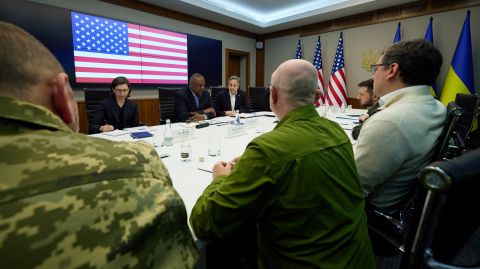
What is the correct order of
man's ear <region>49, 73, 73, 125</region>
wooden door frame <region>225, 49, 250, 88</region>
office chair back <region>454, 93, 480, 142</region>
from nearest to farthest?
man's ear <region>49, 73, 73, 125</region> → office chair back <region>454, 93, 480, 142</region> → wooden door frame <region>225, 49, 250, 88</region>

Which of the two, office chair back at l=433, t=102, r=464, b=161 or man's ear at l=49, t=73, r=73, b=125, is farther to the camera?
office chair back at l=433, t=102, r=464, b=161

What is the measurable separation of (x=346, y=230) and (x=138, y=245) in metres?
0.68

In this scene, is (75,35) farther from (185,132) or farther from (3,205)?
(3,205)

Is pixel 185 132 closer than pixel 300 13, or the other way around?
pixel 185 132

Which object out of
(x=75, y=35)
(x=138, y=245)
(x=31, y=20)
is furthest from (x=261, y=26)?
(x=138, y=245)

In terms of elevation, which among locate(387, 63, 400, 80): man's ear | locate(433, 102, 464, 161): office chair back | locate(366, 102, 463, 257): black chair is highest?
locate(387, 63, 400, 80): man's ear

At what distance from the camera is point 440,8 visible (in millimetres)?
4535

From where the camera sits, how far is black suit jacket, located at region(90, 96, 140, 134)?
2.92m

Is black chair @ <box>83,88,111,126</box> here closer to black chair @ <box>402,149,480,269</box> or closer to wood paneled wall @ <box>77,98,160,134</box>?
wood paneled wall @ <box>77,98,160,134</box>

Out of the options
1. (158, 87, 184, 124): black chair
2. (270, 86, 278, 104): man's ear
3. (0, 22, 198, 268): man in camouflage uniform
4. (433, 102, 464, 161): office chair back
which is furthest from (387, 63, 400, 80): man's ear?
(158, 87, 184, 124): black chair

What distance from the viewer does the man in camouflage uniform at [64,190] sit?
0.38 m

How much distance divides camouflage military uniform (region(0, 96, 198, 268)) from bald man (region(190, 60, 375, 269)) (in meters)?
0.28

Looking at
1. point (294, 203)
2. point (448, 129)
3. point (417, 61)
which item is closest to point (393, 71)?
point (417, 61)

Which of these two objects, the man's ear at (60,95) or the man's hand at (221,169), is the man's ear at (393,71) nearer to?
the man's hand at (221,169)
